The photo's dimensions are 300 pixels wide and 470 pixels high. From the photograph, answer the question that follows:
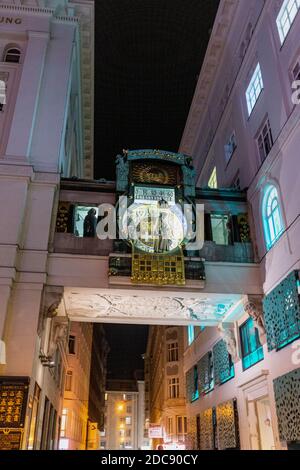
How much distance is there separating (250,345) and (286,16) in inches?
545

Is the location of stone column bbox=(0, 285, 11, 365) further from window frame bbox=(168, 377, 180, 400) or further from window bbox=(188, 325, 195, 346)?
window frame bbox=(168, 377, 180, 400)

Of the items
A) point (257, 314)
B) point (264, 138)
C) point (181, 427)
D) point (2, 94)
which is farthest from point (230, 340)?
point (181, 427)

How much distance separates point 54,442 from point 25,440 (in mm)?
10185

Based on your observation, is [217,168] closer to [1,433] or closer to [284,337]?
[284,337]

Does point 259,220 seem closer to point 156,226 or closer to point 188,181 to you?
point 188,181

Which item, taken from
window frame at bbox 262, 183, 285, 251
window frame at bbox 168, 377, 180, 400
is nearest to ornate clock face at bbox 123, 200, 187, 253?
window frame at bbox 262, 183, 285, 251

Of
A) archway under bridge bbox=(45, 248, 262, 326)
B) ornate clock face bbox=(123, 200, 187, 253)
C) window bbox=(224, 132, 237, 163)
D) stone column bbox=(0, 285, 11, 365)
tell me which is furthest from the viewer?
window bbox=(224, 132, 237, 163)

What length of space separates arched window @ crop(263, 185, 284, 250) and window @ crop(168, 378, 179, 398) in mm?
35899

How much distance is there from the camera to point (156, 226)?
1845cm

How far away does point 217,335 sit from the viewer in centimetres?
2281

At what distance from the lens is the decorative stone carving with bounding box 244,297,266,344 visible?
17.1 meters

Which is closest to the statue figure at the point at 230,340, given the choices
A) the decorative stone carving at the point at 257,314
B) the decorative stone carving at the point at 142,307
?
the decorative stone carving at the point at 142,307
